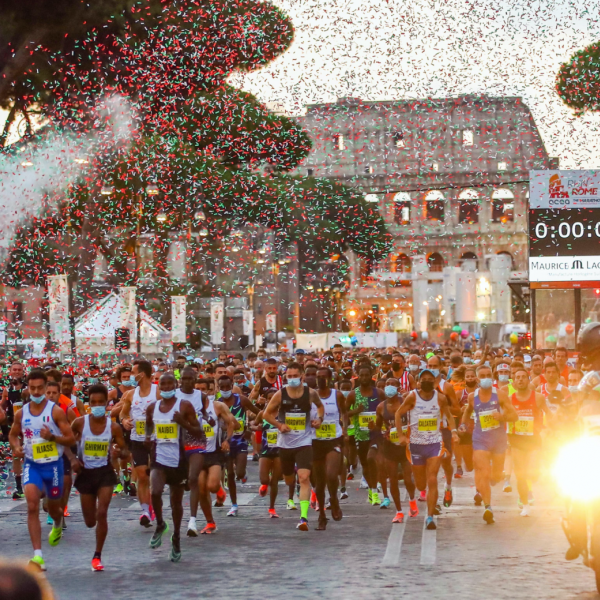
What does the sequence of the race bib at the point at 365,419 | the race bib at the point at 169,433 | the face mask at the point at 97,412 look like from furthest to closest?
the race bib at the point at 365,419, the face mask at the point at 97,412, the race bib at the point at 169,433

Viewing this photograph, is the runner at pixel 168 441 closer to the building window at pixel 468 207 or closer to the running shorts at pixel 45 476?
the running shorts at pixel 45 476

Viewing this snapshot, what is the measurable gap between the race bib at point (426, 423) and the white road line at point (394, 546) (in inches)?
36.7

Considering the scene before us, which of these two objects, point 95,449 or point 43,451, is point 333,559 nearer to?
point 95,449

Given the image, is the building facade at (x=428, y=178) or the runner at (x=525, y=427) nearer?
the runner at (x=525, y=427)

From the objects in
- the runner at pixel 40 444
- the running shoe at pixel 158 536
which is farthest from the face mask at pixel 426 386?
the runner at pixel 40 444

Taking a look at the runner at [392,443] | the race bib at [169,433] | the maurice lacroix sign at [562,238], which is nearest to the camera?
the race bib at [169,433]

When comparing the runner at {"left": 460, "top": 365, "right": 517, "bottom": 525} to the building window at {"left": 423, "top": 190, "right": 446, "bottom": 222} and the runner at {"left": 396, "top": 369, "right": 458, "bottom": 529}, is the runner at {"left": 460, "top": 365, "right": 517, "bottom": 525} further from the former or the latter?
the building window at {"left": 423, "top": 190, "right": 446, "bottom": 222}

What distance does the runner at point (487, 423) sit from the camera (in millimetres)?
10859

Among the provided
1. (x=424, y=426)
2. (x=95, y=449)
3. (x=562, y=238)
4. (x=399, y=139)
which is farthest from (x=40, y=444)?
(x=399, y=139)

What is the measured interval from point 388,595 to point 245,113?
1414 inches

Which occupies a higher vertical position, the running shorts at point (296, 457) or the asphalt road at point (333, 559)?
the running shorts at point (296, 457)

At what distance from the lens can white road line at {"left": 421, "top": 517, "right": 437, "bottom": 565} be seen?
8.23 m

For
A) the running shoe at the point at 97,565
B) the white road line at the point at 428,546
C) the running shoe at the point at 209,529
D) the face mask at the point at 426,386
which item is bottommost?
the running shoe at the point at 209,529

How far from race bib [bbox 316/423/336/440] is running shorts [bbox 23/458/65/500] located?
9.99 ft
